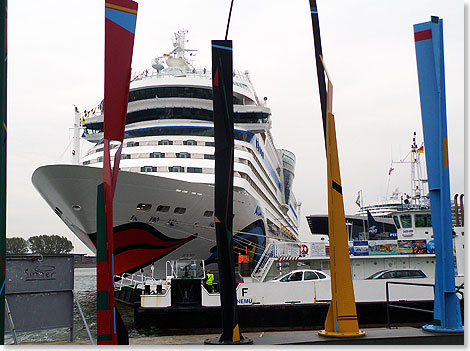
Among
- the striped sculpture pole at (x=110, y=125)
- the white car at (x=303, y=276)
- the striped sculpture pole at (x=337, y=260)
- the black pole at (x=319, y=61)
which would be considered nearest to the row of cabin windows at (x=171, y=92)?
the white car at (x=303, y=276)

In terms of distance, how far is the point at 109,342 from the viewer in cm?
507

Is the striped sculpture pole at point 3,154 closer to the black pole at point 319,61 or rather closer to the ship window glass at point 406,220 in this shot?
the black pole at point 319,61

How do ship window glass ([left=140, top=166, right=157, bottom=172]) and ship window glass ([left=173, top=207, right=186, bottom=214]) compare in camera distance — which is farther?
ship window glass ([left=140, top=166, right=157, bottom=172])

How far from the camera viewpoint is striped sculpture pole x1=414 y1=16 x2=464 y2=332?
5961 millimetres

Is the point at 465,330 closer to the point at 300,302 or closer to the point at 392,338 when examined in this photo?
the point at 392,338

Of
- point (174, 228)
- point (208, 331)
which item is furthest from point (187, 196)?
point (208, 331)

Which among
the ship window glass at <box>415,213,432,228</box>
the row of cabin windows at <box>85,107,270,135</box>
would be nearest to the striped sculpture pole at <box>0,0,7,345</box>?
the ship window glass at <box>415,213,432,228</box>

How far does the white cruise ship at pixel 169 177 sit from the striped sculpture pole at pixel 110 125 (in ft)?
33.7

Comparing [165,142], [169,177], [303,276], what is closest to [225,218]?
[303,276]

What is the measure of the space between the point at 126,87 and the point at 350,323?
327 cm

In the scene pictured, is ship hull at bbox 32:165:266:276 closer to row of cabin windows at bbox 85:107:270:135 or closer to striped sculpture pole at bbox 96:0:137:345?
row of cabin windows at bbox 85:107:270:135

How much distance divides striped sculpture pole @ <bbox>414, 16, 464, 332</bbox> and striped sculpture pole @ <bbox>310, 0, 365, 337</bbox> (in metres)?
1.02

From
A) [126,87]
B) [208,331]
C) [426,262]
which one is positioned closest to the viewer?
[126,87]

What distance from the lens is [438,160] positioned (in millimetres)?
6035
